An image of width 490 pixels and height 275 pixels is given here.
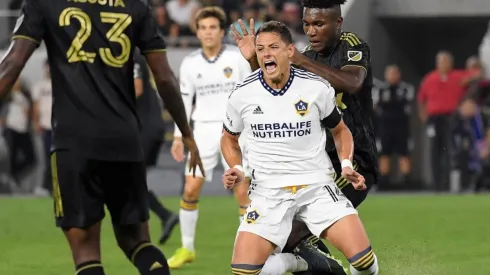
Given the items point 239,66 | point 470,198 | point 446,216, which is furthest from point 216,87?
point 470,198

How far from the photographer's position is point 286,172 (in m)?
8.02

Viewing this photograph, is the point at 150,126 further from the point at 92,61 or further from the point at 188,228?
the point at 92,61

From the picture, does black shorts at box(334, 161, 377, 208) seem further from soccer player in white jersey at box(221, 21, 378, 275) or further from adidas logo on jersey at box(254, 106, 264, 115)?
adidas logo on jersey at box(254, 106, 264, 115)

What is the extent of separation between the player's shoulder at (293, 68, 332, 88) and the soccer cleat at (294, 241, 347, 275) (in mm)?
1281

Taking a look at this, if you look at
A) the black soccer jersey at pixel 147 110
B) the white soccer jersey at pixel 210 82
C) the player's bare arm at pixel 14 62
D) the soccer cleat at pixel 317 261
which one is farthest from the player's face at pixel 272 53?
the black soccer jersey at pixel 147 110

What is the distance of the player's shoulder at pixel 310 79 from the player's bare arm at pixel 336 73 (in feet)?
0.37

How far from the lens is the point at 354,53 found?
8602 mm

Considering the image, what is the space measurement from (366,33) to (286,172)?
51.8 ft

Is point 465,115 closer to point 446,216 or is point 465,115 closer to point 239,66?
point 446,216

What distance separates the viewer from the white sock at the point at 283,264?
807 cm

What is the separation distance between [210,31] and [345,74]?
372cm

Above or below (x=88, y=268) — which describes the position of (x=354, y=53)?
above

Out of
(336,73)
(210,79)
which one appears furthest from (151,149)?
(336,73)

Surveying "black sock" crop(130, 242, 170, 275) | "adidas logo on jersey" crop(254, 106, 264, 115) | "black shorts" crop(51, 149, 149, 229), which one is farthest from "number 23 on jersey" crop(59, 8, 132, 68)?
"adidas logo on jersey" crop(254, 106, 264, 115)
